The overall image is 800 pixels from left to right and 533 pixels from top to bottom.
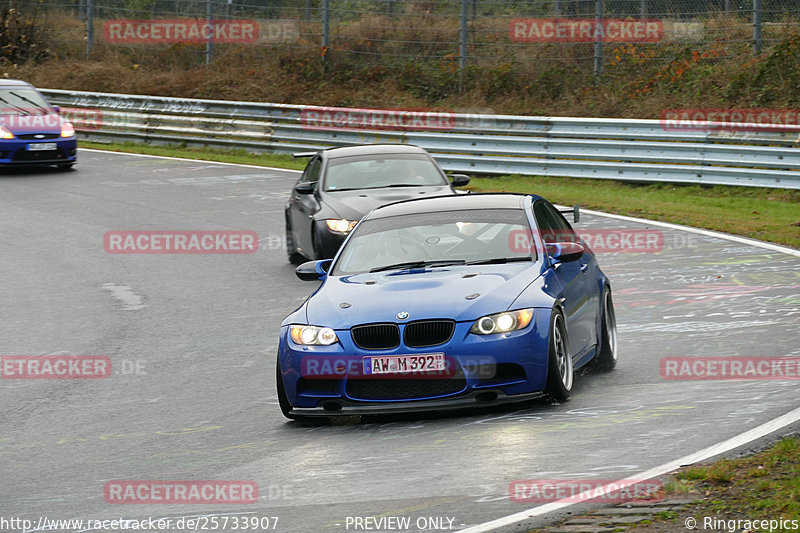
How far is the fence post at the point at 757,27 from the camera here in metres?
25.9

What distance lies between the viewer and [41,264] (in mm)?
16656

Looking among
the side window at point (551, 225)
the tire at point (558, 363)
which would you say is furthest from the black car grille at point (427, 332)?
the side window at point (551, 225)

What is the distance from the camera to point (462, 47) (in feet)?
100

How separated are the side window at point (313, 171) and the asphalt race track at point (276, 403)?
1093 mm

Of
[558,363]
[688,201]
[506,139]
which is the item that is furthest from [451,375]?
[506,139]

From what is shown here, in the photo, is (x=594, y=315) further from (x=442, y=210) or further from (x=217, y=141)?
(x=217, y=141)

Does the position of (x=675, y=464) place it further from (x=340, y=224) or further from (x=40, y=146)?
(x=40, y=146)

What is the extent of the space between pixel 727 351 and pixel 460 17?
2095 centimetres

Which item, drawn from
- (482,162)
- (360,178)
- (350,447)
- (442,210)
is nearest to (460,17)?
(482,162)

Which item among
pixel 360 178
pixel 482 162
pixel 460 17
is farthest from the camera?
pixel 460 17

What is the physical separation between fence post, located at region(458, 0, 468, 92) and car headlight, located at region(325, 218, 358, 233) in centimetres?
1578

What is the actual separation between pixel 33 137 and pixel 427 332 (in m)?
19.3

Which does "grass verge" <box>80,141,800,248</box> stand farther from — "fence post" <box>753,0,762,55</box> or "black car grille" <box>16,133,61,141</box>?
"black car grille" <box>16,133,61,141</box>

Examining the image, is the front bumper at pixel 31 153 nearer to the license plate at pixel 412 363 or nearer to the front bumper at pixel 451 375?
the front bumper at pixel 451 375
